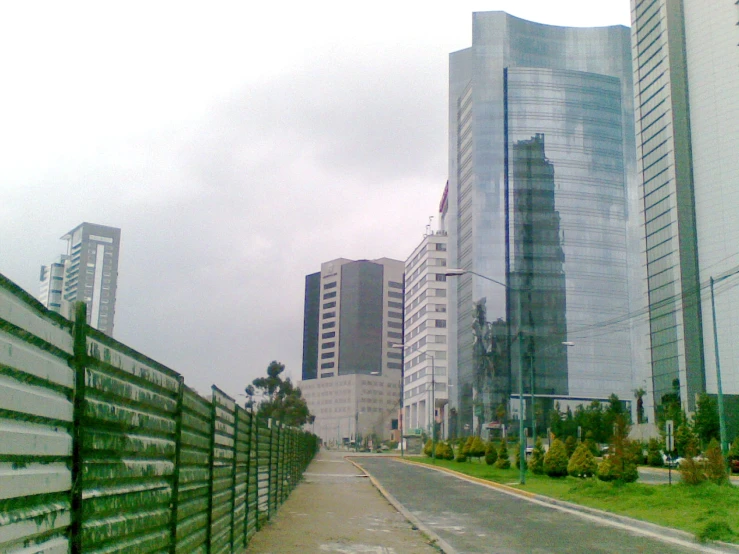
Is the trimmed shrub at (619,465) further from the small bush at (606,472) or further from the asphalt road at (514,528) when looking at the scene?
the asphalt road at (514,528)

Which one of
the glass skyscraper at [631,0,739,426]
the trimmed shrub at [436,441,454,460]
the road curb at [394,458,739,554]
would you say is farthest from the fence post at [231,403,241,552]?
the glass skyscraper at [631,0,739,426]

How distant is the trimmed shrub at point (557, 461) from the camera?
Result: 109ft

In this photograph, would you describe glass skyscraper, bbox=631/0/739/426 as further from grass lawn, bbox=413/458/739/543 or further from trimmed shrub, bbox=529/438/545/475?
grass lawn, bbox=413/458/739/543

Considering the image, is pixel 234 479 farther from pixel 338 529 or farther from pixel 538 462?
pixel 538 462

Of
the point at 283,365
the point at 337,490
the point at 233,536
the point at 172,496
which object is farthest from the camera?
the point at 283,365

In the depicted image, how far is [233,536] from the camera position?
30.1 feet

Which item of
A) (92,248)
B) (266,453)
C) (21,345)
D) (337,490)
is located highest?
(92,248)

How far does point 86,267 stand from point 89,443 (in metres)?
92.7

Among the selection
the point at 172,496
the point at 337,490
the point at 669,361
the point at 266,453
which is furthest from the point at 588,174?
the point at 172,496

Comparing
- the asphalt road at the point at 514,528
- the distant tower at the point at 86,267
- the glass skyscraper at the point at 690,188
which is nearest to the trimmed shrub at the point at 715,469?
the asphalt road at the point at 514,528

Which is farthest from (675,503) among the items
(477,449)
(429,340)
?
(429,340)

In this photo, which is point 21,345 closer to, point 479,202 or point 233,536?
point 233,536

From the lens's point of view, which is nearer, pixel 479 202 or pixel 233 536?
pixel 233 536

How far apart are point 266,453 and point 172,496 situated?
31.8 ft
